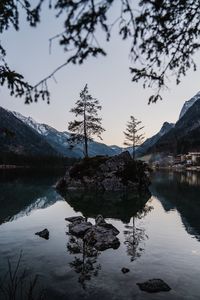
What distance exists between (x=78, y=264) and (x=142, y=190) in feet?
93.6

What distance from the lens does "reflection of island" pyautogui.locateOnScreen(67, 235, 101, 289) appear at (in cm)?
1121

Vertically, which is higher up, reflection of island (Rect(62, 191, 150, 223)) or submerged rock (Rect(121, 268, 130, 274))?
reflection of island (Rect(62, 191, 150, 223))

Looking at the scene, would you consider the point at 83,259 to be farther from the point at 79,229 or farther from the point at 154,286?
the point at 79,229

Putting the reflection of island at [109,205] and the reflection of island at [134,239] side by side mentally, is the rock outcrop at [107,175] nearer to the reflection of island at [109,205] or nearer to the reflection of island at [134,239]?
the reflection of island at [109,205]

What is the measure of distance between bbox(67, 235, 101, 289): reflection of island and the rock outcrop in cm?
2522

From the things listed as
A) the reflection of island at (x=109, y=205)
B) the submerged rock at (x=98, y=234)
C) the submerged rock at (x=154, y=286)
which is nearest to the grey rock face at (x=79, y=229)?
the submerged rock at (x=98, y=234)

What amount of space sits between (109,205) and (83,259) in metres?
A: 15.2

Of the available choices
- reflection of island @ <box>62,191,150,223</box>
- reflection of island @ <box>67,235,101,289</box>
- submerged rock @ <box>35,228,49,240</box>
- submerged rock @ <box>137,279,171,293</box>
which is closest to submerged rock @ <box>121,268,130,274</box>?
reflection of island @ <box>67,235,101,289</box>

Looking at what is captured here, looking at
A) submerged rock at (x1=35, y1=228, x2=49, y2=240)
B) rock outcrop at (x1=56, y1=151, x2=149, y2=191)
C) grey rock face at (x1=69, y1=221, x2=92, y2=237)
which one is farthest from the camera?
rock outcrop at (x1=56, y1=151, x2=149, y2=191)

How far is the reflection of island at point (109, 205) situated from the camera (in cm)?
2386

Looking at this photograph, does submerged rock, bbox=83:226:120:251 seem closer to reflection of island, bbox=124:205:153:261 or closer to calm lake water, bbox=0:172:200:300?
calm lake water, bbox=0:172:200:300

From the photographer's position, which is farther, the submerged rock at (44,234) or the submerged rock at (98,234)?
the submerged rock at (44,234)

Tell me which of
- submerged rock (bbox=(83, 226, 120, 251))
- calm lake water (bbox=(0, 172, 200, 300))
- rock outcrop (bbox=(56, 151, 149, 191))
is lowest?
calm lake water (bbox=(0, 172, 200, 300))

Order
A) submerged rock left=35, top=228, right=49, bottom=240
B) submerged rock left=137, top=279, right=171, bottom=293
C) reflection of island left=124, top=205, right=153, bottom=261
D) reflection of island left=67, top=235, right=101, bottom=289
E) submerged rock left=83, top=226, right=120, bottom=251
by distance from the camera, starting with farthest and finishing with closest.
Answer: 1. submerged rock left=35, top=228, right=49, bottom=240
2. submerged rock left=83, top=226, right=120, bottom=251
3. reflection of island left=124, top=205, right=153, bottom=261
4. reflection of island left=67, top=235, right=101, bottom=289
5. submerged rock left=137, top=279, right=171, bottom=293
